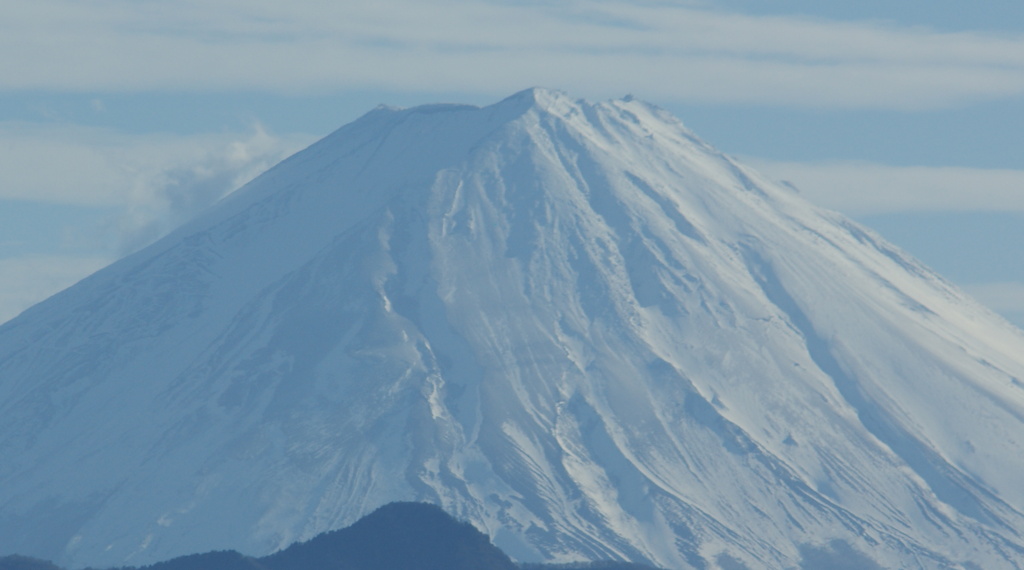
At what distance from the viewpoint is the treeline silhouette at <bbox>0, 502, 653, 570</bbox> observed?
8094cm

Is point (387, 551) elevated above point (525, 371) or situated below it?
above

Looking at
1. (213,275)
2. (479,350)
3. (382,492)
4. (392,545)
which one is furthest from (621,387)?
(392,545)

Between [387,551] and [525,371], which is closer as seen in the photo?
[387,551]

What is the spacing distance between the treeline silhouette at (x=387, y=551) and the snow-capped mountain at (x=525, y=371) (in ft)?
153

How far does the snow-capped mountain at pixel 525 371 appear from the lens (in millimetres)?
138875

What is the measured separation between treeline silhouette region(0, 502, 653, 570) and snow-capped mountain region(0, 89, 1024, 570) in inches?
1840

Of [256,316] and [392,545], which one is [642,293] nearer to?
[256,316]

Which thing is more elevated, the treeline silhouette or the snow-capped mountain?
the treeline silhouette

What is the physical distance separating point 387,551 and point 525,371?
6739 cm

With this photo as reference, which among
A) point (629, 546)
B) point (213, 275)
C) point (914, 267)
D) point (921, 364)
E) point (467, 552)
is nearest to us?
point (467, 552)

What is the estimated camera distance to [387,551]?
82438mm

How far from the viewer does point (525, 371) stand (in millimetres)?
149500

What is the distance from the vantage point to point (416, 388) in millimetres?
148500

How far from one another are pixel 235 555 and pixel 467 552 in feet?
26.8
